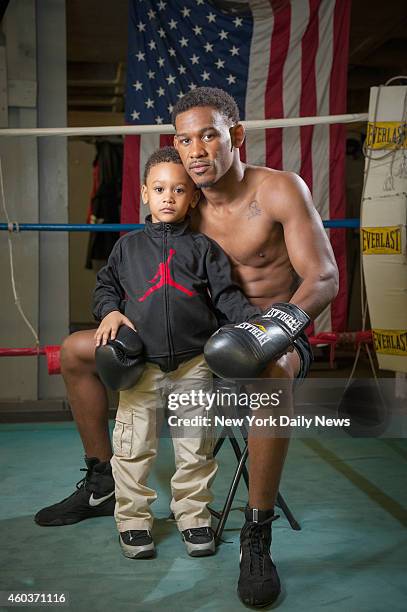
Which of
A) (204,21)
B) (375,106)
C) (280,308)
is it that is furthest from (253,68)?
(280,308)

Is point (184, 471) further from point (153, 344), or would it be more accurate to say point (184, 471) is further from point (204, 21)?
point (204, 21)

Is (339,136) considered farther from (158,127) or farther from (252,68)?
(158,127)

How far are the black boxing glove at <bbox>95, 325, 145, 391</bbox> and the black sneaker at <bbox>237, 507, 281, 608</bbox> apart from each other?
16.8 inches

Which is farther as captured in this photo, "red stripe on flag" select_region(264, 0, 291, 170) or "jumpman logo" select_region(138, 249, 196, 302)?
"red stripe on flag" select_region(264, 0, 291, 170)

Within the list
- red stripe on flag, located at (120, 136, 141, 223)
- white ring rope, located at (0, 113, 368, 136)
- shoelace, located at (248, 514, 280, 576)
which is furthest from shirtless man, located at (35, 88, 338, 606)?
red stripe on flag, located at (120, 136, 141, 223)

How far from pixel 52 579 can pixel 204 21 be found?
118 inches

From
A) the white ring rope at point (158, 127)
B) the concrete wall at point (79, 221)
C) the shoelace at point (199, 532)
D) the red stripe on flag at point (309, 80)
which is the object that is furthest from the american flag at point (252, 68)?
the concrete wall at point (79, 221)

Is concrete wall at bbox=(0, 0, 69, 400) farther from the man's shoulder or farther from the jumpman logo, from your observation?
the jumpman logo

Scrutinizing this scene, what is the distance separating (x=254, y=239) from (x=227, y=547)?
822mm

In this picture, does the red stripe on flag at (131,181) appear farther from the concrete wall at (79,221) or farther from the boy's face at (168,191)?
the concrete wall at (79,221)

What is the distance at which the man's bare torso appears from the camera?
194 cm

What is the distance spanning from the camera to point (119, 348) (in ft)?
5.65

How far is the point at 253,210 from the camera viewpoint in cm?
194

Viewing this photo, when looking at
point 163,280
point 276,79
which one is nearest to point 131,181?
point 276,79
